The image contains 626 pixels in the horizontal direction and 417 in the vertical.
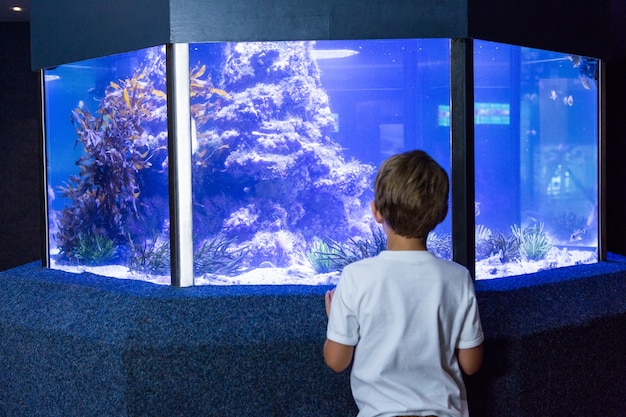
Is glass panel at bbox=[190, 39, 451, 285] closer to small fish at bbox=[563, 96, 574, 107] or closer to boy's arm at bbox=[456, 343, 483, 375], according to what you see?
small fish at bbox=[563, 96, 574, 107]

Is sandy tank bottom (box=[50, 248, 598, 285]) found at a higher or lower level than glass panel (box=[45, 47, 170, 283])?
lower

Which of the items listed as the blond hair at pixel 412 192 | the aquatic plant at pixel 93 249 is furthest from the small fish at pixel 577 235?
the aquatic plant at pixel 93 249

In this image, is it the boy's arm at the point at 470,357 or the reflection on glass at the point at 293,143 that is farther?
the reflection on glass at the point at 293,143

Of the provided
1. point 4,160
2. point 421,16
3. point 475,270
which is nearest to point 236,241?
point 475,270

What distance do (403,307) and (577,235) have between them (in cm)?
171

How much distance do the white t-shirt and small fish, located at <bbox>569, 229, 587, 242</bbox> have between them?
1.56 metres

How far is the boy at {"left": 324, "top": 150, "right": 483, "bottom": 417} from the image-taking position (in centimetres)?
145

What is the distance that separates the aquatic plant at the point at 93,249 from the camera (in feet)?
9.12

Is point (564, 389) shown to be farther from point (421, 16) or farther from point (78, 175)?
point (78, 175)

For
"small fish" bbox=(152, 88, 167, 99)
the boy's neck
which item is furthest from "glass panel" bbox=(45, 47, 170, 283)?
the boy's neck

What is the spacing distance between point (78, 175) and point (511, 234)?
171 centimetres

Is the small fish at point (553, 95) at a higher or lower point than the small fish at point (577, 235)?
higher

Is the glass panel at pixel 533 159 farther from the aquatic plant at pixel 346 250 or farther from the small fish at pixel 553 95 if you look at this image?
the aquatic plant at pixel 346 250

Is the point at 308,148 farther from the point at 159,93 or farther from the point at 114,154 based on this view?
the point at 114,154
